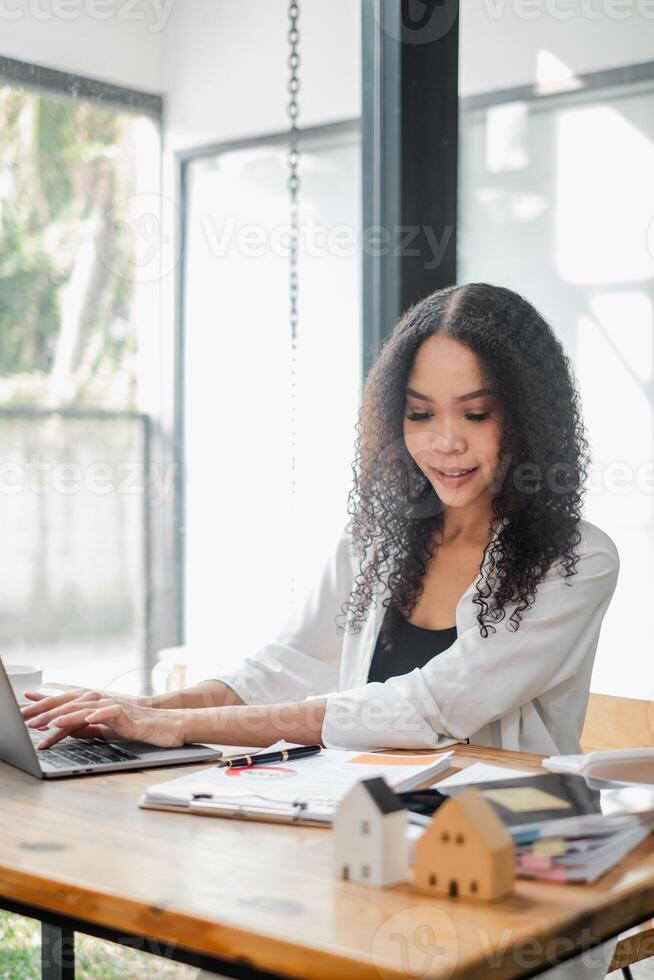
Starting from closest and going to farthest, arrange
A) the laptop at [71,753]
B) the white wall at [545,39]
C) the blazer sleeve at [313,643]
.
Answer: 1. the laptop at [71,753]
2. the blazer sleeve at [313,643]
3. the white wall at [545,39]

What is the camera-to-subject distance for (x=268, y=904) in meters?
0.94

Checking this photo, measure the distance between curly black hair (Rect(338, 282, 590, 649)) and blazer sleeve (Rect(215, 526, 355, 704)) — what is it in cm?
4

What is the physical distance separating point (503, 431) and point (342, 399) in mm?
1113

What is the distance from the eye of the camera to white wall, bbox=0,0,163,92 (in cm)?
256

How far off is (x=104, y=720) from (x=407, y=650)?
1.86ft

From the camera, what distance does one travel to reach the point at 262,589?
303 cm

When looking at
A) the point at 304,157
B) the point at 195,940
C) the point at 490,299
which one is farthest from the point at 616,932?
the point at 304,157

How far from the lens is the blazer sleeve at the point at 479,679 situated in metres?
1.59

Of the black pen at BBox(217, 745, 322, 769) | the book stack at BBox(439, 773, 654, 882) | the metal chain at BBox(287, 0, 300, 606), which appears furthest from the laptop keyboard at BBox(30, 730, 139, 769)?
the metal chain at BBox(287, 0, 300, 606)

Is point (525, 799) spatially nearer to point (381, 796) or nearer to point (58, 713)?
point (381, 796)

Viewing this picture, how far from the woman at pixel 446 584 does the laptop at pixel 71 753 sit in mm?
24

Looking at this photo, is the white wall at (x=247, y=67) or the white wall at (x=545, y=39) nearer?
the white wall at (x=545, y=39)

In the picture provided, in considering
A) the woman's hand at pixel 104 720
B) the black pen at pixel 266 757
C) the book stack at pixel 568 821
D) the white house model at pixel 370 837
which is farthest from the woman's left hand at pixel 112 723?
the white house model at pixel 370 837

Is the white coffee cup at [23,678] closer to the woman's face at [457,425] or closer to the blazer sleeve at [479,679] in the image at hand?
the blazer sleeve at [479,679]
